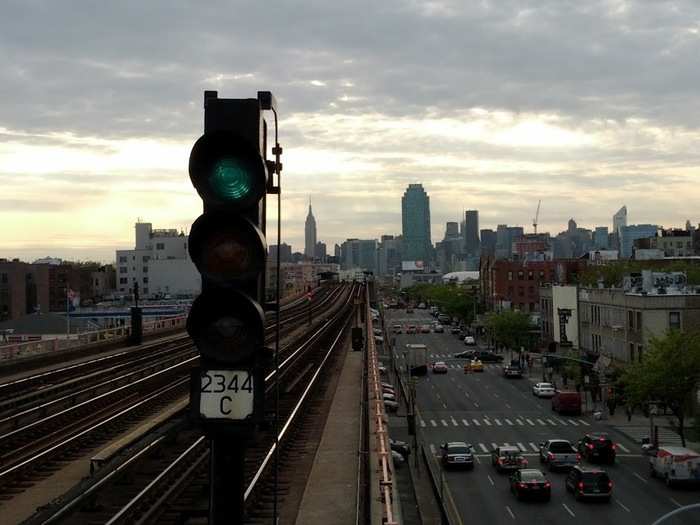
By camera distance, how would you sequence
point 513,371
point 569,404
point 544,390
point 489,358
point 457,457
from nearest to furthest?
point 457,457 < point 569,404 < point 544,390 < point 513,371 < point 489,358

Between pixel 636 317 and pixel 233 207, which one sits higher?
pixel 233 207

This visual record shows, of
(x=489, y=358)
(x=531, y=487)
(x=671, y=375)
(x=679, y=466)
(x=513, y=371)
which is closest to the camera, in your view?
(x=531, y=487)

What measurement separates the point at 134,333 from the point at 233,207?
Answer: 4846 centimetres

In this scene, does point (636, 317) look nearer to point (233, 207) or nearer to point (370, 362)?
point (370, 362)

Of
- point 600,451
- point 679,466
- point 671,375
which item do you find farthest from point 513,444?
point 679,466

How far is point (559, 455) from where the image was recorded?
37688 millimetres

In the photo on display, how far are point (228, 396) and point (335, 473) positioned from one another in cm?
1415

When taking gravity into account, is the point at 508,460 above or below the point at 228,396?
below

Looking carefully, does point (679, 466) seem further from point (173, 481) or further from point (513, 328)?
point (513, 328)

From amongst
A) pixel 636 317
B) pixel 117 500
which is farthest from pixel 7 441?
pixel 636 317

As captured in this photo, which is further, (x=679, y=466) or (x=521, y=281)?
(x=521, y=281)

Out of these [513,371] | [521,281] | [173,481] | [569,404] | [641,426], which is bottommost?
[641,426]

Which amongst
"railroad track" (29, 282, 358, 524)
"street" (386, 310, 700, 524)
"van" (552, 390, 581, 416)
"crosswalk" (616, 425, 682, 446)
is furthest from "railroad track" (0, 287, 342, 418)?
"van" (552, 390, 581, 416)

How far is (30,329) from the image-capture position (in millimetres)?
73000
